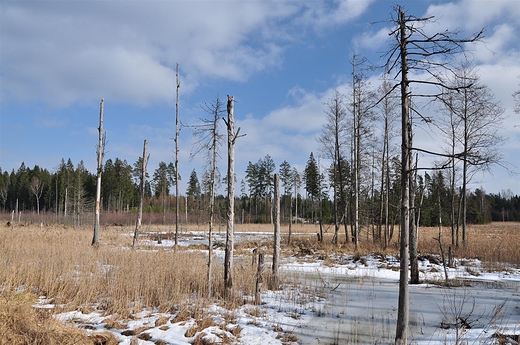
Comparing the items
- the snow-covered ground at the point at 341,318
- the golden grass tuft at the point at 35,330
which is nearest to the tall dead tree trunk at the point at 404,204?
the snow-covered ground at the point at 341,318

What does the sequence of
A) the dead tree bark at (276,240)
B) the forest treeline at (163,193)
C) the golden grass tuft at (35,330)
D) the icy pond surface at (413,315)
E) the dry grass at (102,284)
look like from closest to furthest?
1. the golden grass tuft at (35,330)
2. the dry grass at (102,284)
3. the icy pond surface at (413,315)
4. the dead tree bark at (276,240)
5. the forest treeline at (163,193)

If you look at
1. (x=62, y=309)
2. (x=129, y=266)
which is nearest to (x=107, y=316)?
(x=62, y=309)

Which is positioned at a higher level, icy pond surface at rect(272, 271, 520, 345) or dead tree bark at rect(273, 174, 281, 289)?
dead tree bark at rect(273, 174, 281, 289)

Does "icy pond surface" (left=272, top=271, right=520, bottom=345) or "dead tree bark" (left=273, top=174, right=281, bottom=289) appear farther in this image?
"dead tree bark" (left=273, top=174, right=281, bottom=289)

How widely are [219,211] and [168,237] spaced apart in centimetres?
1892

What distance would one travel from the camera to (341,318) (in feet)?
22.9

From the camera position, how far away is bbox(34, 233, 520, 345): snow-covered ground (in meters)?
5.64

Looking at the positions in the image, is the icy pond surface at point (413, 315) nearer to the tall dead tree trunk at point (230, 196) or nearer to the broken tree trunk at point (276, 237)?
the broken tree trunk at point (276, 237)

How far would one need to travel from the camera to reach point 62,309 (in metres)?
6.63

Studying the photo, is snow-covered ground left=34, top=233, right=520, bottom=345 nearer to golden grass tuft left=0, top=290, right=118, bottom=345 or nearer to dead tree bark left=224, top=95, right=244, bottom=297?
golden grass tuft left=0, top=290, right=118, bottom=345

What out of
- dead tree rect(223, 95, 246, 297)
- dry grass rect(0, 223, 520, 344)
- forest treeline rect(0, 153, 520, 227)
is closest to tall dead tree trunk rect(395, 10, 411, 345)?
dry grass rect(0, 223, 520, 344)

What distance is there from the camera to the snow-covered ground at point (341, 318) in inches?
222

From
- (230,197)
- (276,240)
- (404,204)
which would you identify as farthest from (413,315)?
(230,197)

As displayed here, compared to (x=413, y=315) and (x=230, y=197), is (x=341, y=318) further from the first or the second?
(x=230, y=197)
